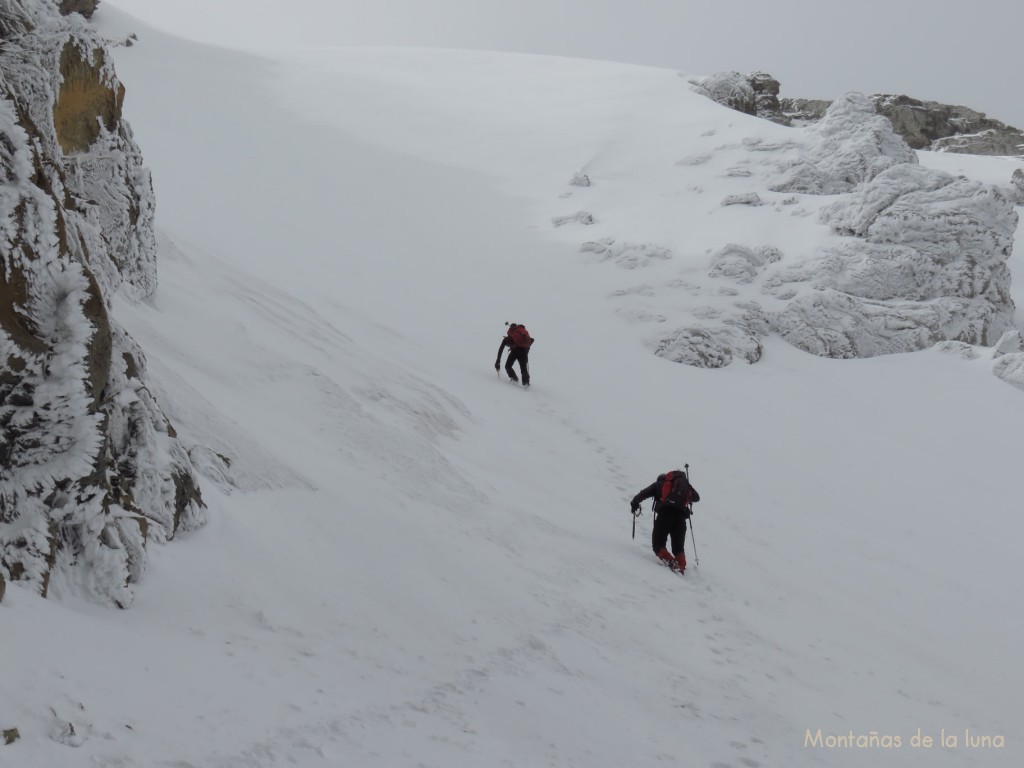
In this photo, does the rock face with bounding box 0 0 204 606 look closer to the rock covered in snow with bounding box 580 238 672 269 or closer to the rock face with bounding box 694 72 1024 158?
the rock covered in snow with bounding box 580 238 672 269

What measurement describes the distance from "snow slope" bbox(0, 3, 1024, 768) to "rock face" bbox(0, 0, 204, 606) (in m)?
0.23

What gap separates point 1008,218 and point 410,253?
1912 centimetres

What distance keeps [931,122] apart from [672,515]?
68499 mm

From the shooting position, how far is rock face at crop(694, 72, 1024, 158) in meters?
56.6

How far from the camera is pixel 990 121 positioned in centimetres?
6562

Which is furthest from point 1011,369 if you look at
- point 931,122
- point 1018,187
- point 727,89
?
point 931,122

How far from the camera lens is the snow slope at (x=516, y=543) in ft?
13.0

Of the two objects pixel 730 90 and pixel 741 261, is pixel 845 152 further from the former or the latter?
pixel 730 90

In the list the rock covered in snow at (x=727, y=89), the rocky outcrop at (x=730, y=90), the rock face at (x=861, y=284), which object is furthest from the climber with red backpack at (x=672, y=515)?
the rock covered in snow at (x=727, y=89)

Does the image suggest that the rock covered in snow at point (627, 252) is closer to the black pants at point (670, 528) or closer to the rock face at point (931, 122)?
the black pants at point (670, 528)

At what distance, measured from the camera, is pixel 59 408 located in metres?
4.16

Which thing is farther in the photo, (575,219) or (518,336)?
(575,219)

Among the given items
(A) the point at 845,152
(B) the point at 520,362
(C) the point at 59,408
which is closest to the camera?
(C) the point at 59,408

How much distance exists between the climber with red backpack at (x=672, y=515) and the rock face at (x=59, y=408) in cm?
523
